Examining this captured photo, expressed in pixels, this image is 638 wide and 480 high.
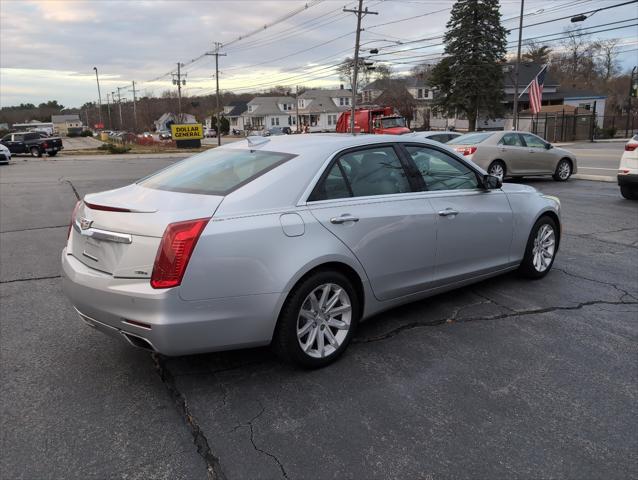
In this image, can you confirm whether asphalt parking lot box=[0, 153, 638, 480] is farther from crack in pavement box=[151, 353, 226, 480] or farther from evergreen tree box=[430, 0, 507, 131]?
evergreen tree box=[430, 0, 507, 131]

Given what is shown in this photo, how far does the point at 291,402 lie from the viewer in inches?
124

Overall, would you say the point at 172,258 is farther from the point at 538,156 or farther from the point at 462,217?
the point at 538,156

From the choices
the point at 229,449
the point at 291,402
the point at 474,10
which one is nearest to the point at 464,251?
the point at 291,402

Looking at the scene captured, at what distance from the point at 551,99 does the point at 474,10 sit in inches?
945

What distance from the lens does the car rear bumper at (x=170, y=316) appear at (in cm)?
294

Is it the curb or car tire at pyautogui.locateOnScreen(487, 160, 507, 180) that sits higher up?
car tire at pyautogui.locateOnScreen(487, 160, 507, 180)

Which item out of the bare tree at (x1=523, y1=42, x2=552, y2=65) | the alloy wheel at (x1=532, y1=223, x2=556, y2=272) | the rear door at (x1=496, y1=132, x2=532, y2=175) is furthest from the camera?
the bare tree at (x1=523, y1=42, x2=552, y2=65)

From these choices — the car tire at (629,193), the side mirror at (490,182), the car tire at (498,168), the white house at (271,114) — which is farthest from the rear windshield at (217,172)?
the white house at (271,114)

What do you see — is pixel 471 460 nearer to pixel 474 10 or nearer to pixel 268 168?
pixel 268 168

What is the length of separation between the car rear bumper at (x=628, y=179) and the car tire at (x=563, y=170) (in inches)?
178

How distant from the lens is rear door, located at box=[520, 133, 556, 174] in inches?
575

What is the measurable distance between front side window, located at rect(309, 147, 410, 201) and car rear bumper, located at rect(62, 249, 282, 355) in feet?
3.02

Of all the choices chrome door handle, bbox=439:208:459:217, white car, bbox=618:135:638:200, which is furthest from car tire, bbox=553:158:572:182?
chrome door handle, bbox=439:208:459:217

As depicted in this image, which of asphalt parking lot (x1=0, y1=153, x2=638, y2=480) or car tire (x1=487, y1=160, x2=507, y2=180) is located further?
car tire (x1=487, y1=160, x2=507, y2=180)
